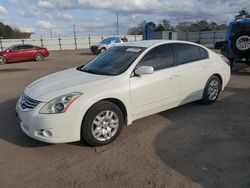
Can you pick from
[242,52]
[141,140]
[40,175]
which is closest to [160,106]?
[141,140]

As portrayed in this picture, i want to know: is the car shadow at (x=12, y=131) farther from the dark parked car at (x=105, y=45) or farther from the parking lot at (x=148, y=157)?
the dark parked car at (x=105, y=45)

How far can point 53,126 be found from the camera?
11.4 ft

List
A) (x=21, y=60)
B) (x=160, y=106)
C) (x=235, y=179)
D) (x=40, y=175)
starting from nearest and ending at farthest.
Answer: (x=235, y=179) < (x=40, y=175) < (x=160, y=106) < (x=21, y=60)

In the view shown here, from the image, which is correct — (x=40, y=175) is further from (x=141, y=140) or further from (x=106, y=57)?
(x=106, y=57)

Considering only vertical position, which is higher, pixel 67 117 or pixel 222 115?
pixel 67 117

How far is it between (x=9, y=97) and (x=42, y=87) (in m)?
3.69

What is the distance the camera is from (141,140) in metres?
4.05

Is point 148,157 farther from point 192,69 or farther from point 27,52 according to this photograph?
point 27,52

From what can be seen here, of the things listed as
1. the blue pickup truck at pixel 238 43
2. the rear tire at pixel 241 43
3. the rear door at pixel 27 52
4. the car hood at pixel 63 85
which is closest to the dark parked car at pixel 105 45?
the rear door at pixel 27 52

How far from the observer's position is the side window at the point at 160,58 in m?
4.42

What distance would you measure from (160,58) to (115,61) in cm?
86

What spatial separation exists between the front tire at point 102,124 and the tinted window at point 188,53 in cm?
185

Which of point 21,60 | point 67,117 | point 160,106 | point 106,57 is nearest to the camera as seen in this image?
point 67,117

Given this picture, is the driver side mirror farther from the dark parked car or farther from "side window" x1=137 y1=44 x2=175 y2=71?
the dark parked car
